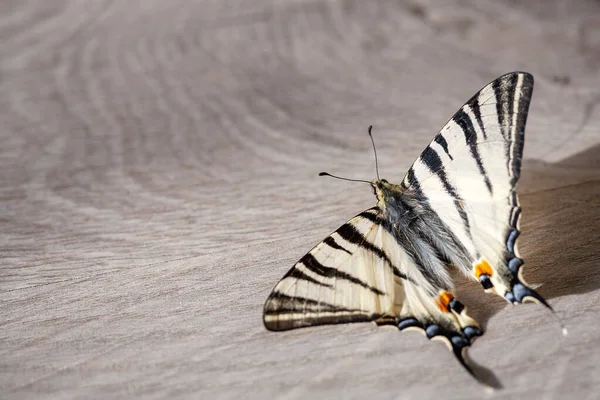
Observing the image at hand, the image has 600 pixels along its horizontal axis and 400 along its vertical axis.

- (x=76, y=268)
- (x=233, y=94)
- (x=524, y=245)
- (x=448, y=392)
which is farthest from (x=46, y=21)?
(x=448, y=392)

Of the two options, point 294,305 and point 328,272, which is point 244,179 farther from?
point 294,305

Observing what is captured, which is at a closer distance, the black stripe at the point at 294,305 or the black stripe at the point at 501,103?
the black stripe at the point at 294,305

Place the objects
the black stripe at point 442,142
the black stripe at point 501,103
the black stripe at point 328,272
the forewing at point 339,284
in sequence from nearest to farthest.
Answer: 1. the forewing at point 339,284
2. the black stripe at point 328,272
3. the black stripe at point 501,103
4. the black stripe at point 442,142

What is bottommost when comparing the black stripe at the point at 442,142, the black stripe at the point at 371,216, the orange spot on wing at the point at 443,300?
the orange spot on wing at the point at 443,300

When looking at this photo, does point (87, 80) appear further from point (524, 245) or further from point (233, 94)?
point (524, 245)

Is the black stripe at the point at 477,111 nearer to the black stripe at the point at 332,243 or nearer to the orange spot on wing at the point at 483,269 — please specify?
the orange spot on wing at the point at 483,269

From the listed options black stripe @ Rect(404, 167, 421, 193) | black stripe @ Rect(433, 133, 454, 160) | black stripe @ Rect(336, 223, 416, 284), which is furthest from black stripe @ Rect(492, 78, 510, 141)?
black stripe @ Rect(336, 223, 416, 284)

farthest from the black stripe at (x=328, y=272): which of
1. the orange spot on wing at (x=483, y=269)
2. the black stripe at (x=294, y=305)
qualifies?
the orange spot on wing at (x=483, y=269)

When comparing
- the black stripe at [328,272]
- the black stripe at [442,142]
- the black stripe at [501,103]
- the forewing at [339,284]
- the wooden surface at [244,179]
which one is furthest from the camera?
the black stripe at [442,142]
